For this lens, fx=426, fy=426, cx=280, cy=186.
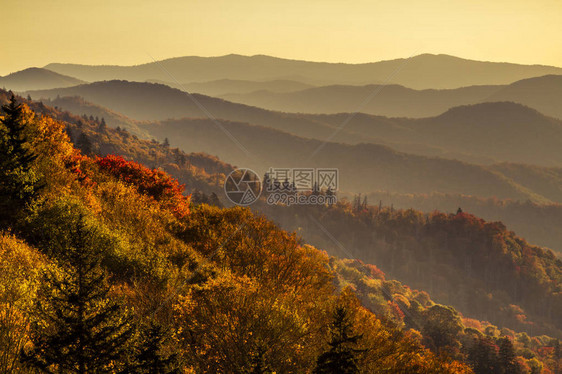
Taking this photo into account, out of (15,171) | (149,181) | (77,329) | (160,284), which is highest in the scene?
(15,171)

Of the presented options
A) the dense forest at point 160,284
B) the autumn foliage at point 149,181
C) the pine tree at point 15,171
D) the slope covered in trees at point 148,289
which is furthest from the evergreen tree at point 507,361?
the pine tree at point 15,171

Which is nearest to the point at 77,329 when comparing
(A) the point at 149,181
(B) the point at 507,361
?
(A) the point at 149,181

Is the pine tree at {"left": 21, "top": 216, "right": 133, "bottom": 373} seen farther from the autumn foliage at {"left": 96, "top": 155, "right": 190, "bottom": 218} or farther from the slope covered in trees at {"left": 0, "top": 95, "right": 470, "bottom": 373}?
the autumn foliage at {"left": 96, "top": 155, "right": 190, "bottom": 218}

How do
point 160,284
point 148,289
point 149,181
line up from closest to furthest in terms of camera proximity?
point 148,289, point 160,284, point 149,181

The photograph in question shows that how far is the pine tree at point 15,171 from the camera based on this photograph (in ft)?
99.8

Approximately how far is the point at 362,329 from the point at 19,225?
84.2 feet

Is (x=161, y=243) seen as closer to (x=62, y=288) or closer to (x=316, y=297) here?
(x=316, y=297)

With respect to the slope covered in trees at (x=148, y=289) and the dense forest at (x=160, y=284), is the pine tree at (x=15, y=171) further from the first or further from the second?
the slope covered in trees at (x=148, y=289)

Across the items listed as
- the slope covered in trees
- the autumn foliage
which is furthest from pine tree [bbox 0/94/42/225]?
the autumn foliage

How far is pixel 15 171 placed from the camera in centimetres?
3061

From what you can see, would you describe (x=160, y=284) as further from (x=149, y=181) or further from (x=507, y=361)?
(x=507, y=361)

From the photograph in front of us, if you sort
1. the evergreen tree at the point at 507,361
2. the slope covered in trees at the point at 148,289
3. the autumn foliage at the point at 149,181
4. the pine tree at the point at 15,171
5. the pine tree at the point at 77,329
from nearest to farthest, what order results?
the pine tree at the point at 77,329 → the slope covered in trees at the point at 148,289 → the pine tree at the point at 15,171 → the autumn foliage at the point at 149,181 → the evergreen tree at the point at 507,361

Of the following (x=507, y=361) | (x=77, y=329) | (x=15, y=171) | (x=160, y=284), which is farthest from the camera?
(x=507, y=361)

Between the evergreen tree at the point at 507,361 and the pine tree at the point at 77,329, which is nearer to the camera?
the pine tree at the point at 77,329
